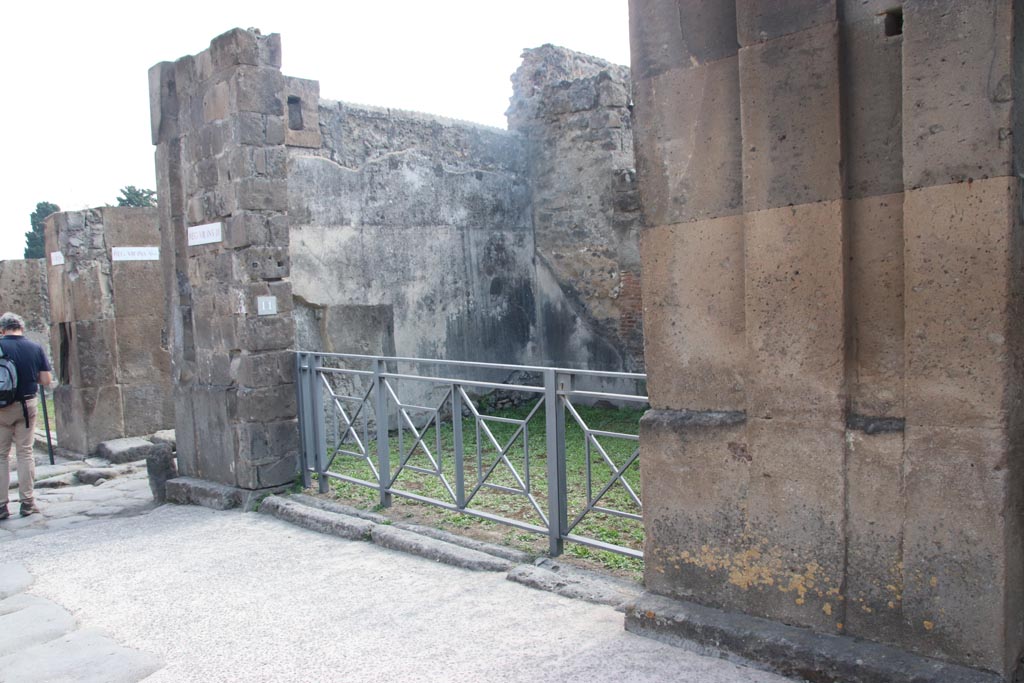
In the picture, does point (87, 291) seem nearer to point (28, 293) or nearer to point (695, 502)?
point (28, 293)

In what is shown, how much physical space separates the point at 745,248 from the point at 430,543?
8.20 ft

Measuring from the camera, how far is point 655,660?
332cm

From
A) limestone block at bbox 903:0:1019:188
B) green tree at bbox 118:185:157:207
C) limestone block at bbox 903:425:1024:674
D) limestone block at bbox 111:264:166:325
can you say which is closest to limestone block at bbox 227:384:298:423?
limestone block at bbox 111:264:166:325

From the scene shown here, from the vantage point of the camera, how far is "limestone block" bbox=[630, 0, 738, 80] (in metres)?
3.26

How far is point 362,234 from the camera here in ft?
28.0

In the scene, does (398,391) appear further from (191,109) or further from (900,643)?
(900,643)

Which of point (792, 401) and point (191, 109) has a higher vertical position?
point (191, 109)

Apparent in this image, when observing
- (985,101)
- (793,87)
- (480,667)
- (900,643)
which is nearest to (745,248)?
(793,87)

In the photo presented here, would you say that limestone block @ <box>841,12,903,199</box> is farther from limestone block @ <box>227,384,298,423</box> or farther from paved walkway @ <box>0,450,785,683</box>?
limestone block @ <box>227,384,298,423</box>

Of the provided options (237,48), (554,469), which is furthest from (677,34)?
(237,48)

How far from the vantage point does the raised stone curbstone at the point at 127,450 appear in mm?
8508

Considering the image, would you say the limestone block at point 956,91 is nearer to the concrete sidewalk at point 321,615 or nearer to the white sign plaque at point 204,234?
the concrete sidewalk at point 321,615

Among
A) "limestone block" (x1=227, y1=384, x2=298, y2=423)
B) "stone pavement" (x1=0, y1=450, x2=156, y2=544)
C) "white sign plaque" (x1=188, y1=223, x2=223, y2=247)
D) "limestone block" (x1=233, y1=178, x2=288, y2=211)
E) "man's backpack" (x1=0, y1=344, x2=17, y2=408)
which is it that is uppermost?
"limestone block" (x1=233, y1=178, x2=288, y2=211)

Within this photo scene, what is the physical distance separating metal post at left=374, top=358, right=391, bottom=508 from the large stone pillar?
3.17 ft
